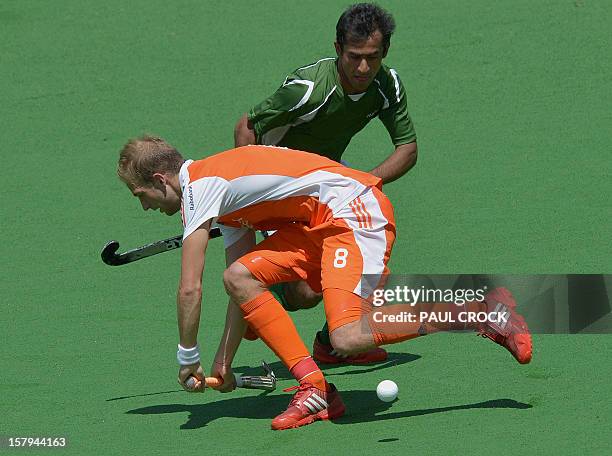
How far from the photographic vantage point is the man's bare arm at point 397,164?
24.9 ft

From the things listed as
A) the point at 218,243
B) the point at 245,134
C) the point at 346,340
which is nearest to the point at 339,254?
the point at 346,340

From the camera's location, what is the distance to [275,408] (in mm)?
6656

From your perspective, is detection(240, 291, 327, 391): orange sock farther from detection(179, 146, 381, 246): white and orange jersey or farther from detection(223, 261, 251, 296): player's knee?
detection(179, 146, 381, 246): white and orange jersey

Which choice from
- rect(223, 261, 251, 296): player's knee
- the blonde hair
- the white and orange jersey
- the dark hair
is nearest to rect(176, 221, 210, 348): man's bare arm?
the white and orange jersey

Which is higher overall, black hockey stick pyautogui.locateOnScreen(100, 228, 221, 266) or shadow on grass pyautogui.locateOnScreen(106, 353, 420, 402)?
black hockey stick pyautogui.locateOnScreen(100, 228, 221, 266)

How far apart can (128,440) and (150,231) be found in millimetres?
2921

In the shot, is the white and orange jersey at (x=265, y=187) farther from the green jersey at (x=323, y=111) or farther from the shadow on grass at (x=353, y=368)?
the shadow on grass at (x=353, y=368)

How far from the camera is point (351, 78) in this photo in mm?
7250

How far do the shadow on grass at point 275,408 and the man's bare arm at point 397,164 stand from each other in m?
1.31

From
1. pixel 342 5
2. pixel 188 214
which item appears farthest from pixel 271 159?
pixel 342 5

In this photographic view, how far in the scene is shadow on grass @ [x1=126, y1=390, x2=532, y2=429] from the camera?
251 inches

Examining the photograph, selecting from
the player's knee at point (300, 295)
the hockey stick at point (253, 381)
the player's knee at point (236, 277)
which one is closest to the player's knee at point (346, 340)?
the player's knee at point (236, 277)

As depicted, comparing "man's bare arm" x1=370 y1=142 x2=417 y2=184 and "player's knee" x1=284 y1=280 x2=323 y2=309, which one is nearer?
"player's knee" x1=284 y1=280 x2=323 y2=309

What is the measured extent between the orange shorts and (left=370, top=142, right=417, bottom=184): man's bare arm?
3.03ft
